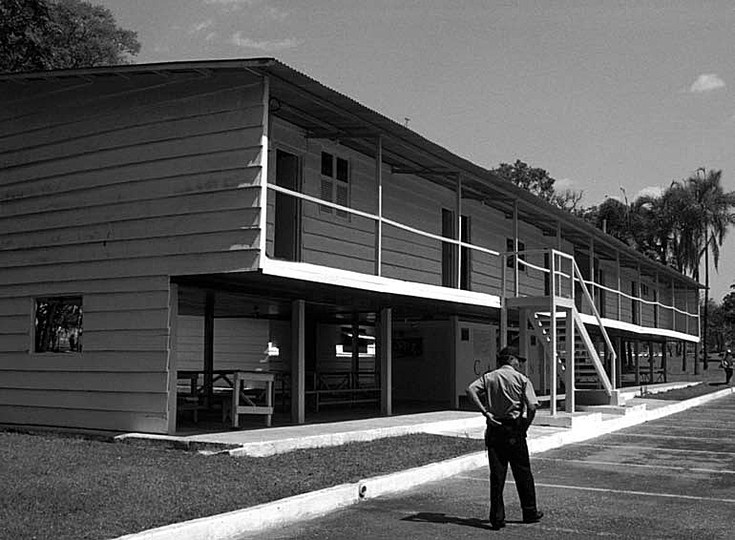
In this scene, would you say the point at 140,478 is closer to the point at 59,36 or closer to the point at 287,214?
the point at 287,214

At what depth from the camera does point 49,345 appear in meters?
15.1

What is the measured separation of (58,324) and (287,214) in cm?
412

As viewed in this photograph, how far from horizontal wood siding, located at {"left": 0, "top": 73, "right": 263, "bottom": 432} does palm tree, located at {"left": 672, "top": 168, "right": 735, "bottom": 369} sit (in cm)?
4585

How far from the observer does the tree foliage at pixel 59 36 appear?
21375 mm

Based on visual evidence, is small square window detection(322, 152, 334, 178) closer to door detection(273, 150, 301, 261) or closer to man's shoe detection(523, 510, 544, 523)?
door detection(273, 150, 301, 261)

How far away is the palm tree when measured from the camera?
5462 cm

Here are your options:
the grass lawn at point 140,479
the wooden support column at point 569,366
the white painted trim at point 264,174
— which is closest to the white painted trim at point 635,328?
the wooden support column at point 569,366

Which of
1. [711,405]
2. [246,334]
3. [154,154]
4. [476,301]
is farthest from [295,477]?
[711,405]

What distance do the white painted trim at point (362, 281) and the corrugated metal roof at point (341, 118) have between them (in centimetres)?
231

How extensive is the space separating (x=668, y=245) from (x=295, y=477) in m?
49.1

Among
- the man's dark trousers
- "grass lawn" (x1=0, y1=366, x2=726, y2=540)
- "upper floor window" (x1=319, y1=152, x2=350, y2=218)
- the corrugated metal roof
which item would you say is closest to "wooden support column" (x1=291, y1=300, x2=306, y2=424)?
"grass lawn" (x1=0, y1=366, x2=726, y2=540)

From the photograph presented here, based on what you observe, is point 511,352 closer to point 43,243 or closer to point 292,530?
point 292,530

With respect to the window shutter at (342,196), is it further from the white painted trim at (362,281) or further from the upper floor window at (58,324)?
the upper floor window at (58,324)

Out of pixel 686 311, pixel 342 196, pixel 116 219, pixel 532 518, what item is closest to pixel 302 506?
pixel 532 518
